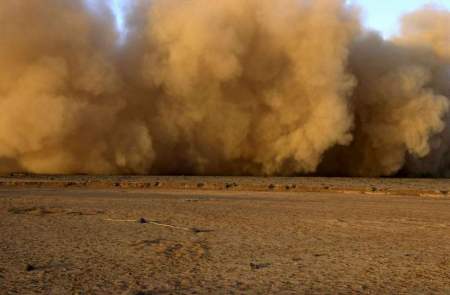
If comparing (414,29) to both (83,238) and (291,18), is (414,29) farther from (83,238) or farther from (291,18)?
(83,238)

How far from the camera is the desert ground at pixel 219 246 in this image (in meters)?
5.59

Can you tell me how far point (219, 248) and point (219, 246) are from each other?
0.15 meters

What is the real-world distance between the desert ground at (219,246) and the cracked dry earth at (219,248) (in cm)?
1

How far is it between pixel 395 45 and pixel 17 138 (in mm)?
17966

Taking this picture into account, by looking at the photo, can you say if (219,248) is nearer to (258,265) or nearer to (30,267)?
(258,265)

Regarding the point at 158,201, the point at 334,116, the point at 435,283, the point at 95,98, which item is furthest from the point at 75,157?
the point at 435,283

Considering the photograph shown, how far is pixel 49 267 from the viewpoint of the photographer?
6152mm

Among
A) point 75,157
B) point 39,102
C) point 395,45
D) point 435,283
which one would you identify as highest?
point 395,45

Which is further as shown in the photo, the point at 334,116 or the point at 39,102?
the point at 334,116

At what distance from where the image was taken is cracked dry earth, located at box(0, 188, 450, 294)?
18.3 ft

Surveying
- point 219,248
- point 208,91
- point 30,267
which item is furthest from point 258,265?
point 208,91

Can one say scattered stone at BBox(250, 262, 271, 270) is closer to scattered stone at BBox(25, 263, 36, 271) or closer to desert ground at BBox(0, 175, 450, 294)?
desert ground at BBox(0, 175, 450, 294)

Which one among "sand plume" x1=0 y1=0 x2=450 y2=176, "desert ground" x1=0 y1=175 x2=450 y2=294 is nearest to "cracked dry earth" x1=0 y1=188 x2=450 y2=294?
"desert ground" x1=0 y1=175 x2=450 y2=294

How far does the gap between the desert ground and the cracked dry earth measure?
0.04 feet
